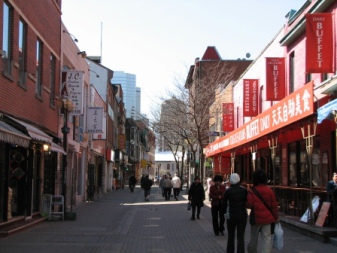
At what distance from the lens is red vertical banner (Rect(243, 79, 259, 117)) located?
27.6m

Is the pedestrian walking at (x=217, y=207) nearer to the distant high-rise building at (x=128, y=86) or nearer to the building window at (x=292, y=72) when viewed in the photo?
the building window at (x=292, y=72)

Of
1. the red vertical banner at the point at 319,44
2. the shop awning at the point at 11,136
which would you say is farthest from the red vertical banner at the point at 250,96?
the shop awning at the point at 11,136

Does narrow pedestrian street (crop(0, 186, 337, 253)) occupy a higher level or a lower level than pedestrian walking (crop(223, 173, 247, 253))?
lower

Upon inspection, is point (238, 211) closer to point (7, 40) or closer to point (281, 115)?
point (281, 115)

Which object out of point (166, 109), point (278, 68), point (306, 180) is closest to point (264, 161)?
point (278, 68)

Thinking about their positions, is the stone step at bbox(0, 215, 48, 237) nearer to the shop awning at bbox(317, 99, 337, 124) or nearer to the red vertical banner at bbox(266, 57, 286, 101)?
the shop awning at bbox(317, 99, 337, 124)

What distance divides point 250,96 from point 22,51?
1434cm

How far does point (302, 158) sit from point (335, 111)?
806cm

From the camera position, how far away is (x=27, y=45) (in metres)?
16.6

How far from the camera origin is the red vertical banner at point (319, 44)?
15.3 m

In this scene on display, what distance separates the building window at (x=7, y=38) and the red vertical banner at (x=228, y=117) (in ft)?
71.4

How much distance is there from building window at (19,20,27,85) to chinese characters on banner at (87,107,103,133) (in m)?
12.8

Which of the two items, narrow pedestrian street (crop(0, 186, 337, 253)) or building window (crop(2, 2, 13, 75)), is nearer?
narrow pedestrian street (crop(0, 186, 337, 253))

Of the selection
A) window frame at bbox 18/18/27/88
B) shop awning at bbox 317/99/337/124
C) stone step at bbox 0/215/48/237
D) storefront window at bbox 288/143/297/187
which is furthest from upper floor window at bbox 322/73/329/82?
stone step at bbox 0/215/48/237
